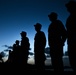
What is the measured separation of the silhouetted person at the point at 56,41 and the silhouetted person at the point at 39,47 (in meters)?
1.52

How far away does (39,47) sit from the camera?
8.21 meters

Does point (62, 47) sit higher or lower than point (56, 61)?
higher

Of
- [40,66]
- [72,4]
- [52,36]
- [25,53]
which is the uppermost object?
[72,4]

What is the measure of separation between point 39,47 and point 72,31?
131 inches

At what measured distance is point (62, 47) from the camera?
6.46m

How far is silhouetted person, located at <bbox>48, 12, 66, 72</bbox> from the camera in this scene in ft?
21.0

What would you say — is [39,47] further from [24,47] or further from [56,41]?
[24,47]

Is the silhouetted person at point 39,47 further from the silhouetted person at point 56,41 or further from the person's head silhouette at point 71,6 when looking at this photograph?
the person's head silhouette at point 71,6

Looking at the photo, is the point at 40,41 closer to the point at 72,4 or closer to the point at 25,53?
the point at 25,53

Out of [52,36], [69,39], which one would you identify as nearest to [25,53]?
[52,36]

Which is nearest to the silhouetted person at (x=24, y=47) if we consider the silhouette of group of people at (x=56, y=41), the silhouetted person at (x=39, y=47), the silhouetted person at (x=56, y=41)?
the silhouette of group of people at (x=56, y=41)

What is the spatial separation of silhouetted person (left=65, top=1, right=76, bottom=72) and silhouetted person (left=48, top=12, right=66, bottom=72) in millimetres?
966

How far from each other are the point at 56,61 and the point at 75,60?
1596 millimetres

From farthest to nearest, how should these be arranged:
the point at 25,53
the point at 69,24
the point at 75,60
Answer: the point at 25,53 < the point at 69,24 < the point at 75,60
